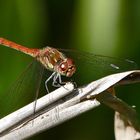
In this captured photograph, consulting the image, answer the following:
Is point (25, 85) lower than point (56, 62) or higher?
lower

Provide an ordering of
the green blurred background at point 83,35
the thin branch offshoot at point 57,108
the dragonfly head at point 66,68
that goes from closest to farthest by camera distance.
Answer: the thin branch offshoot at point 57,108 → the dragonfly head at point 66,68 → the green blurred background at point 83,35

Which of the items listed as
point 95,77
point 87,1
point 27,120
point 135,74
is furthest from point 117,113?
point 87,1

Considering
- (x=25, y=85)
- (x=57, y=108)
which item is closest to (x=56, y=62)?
(x=25, y=85)

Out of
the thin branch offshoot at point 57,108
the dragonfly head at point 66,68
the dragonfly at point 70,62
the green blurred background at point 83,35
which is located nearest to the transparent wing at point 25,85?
the dragonfly at point 70,62

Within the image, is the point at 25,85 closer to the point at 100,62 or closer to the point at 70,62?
the point at 70,62

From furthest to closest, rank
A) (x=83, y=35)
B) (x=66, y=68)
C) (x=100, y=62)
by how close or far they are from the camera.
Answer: (x=83, y=35), (x=100, y=62), (x=66, y=68)

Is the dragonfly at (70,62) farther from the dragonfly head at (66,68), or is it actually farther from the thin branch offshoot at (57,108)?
the thin branch offshoot at (57,108)
